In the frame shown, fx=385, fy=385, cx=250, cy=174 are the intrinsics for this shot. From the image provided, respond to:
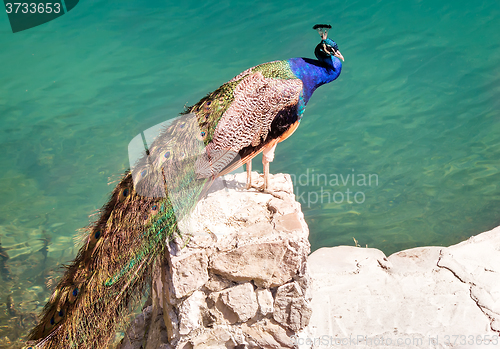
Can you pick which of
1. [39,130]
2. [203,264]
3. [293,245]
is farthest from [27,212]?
[293,245]

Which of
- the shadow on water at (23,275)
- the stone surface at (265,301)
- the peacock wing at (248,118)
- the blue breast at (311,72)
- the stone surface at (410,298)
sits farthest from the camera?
the shadow on water at (23,275)

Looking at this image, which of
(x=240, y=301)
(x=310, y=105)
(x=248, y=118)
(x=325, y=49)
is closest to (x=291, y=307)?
(x=240, y=301)

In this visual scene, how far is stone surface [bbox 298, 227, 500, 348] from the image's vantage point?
3.04m

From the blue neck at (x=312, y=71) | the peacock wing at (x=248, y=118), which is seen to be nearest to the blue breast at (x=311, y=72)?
the blue neck at (x=312, y=71)

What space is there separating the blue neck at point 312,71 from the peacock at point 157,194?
13 millimetres

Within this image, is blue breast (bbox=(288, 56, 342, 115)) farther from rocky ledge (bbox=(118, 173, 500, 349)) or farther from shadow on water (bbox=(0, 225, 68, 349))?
shadow on water (bbox=(0, 225, 68, 349))

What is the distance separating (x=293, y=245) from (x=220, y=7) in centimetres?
466

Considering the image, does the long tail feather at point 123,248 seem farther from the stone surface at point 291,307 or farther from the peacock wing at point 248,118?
the stone surface at point 291,307

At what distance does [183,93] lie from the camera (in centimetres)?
611

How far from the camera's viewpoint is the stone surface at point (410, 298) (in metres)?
3.04

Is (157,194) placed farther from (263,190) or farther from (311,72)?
(311,72)

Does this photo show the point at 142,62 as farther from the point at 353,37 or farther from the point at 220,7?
the point at 353,37

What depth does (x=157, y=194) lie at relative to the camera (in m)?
2.69

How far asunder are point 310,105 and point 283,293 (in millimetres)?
4023
